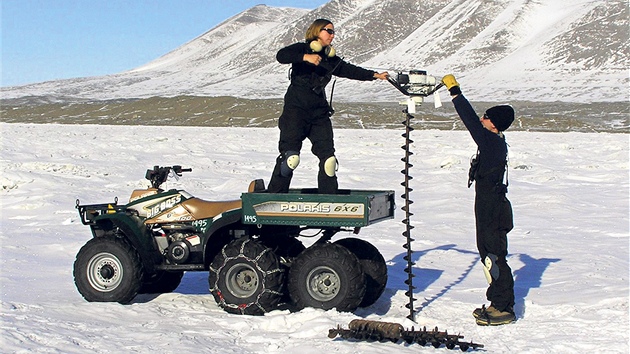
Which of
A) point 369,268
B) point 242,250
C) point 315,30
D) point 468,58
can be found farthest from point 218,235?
point 468,58

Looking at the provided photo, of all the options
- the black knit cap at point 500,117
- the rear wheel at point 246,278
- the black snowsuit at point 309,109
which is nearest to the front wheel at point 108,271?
the rear wheel at point 246,278

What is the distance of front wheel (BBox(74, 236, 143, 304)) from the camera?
7348mm

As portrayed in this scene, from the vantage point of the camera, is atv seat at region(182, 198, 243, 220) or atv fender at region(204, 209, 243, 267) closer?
atv fender at region(204, 209, 243, 267)

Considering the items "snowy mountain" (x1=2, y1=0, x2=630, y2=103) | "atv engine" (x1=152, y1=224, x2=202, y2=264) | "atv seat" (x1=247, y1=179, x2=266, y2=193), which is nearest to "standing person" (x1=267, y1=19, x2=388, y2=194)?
"atv seat" (x1=247, y1=179, x2=266, y2=193)

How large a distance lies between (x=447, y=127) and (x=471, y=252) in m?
51.4

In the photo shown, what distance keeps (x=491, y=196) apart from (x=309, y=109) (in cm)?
173

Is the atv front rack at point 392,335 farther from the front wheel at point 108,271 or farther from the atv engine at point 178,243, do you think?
the front wheel at point 108,271

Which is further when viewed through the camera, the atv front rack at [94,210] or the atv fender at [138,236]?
the atv front rack at [94,210]

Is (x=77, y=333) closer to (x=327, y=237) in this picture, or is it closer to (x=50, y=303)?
(x=50, y=303)

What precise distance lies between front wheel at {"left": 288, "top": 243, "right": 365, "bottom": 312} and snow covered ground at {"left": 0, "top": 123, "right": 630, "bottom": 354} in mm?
166

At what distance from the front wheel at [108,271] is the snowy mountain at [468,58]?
105 m

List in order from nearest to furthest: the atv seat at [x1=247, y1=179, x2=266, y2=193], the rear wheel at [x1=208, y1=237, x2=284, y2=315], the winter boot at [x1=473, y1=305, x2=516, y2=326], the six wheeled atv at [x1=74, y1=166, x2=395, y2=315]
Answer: the winter boot at [x1=473, y1=305, x2=516, y2=326]
the six wheeled atv at [x1=74, y1=166, x2=395, y2=315]
the rear wheel at [x1=208, y1=237, x2=284, y2=315]
the atv seat at [x1=247, y1=179, x2=266, y2=193]

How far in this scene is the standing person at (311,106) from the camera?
7.25 metres

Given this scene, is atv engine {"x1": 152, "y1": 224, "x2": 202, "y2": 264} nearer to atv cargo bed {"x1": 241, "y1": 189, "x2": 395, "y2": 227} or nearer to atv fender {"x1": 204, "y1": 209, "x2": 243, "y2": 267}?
atv fender {"x1": 204, "y1": 209, "x2": 243, "y2": 267}
